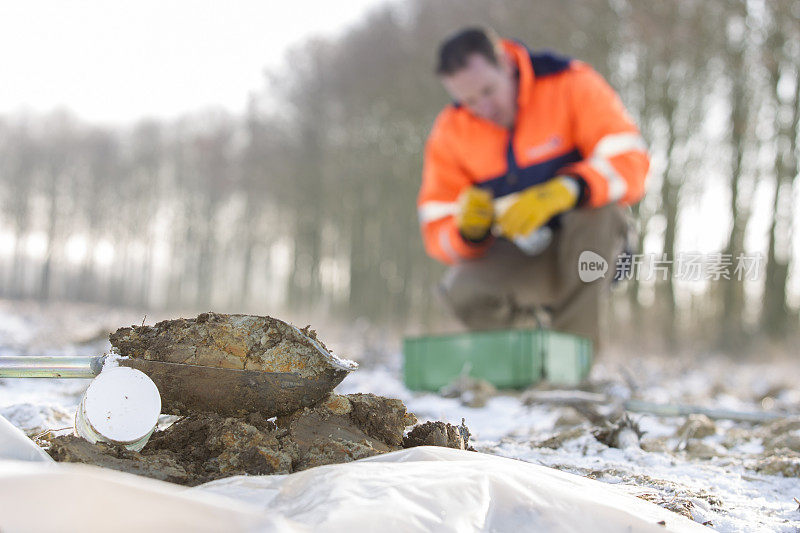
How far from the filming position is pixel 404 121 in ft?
52.9

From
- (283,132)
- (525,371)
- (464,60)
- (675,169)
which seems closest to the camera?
(525,371)

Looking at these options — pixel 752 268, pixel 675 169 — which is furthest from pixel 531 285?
pixel 675 169

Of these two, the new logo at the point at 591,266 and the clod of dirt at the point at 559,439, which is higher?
the new logo at the point at 591,266

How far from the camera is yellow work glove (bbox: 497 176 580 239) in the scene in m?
4.03

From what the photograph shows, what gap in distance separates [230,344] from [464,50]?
134 inches

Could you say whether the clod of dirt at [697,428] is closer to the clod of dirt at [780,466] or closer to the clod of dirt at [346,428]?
the clod of dirt at [780,466]

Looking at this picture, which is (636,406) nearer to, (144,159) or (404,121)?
(404,121)

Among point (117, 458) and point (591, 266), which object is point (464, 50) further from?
point (117, 458)

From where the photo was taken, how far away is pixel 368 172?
17266mm

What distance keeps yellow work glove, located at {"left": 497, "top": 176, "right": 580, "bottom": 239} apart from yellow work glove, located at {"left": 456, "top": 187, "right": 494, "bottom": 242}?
0.33m

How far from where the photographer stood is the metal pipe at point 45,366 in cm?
142

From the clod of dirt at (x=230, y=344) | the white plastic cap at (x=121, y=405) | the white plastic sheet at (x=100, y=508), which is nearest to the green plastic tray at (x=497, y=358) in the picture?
the clod of dirt at (x=230, y=344)

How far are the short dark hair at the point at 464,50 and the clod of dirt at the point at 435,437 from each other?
3.33 meters

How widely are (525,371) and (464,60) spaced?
6.86ft
